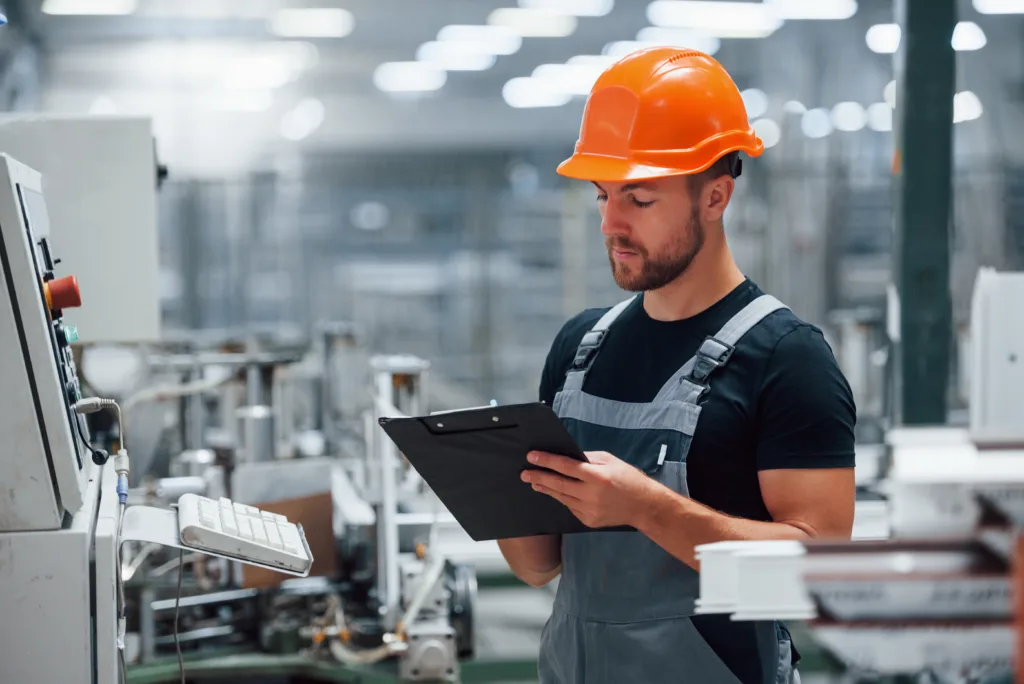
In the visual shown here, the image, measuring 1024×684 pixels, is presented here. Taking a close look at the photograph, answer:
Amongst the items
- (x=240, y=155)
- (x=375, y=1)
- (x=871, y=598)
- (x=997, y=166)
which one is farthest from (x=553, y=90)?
(x=871, y=598)

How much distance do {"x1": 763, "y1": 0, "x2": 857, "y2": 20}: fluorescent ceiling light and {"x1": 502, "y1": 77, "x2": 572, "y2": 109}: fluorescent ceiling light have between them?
1.35 meters

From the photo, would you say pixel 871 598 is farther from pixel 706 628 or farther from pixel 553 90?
pixel 553 90

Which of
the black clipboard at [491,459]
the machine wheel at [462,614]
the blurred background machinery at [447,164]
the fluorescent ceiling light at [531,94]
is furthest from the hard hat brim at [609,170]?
the fluorescent ceiling light at [531,94]

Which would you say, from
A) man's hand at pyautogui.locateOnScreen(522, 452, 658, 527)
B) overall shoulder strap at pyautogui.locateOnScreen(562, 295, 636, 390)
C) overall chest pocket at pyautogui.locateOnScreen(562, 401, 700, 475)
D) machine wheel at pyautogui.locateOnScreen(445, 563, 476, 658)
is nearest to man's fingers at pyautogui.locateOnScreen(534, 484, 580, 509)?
man's hand at pyautogui.locateOnScreen(522, 452, 658, 527)

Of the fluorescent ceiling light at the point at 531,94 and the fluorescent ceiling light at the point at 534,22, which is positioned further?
the fluorescent ceiling light at the point at 531,94

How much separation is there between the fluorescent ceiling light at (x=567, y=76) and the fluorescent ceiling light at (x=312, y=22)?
3.93ft

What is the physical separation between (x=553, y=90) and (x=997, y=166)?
8.75 ft

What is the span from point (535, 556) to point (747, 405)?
1.36 ft

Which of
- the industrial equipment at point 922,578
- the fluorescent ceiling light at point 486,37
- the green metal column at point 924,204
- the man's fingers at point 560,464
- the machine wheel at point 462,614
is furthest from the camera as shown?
the fluorescent ceiling light at point 486,37

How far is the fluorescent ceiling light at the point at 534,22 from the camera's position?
6273mm

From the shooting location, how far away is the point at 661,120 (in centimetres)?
149

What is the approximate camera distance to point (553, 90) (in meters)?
6.66

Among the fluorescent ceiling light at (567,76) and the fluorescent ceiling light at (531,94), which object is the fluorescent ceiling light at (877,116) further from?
the fluorescent ceiling light at (531,94)

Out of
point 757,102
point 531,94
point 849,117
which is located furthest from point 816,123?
point 531,94
